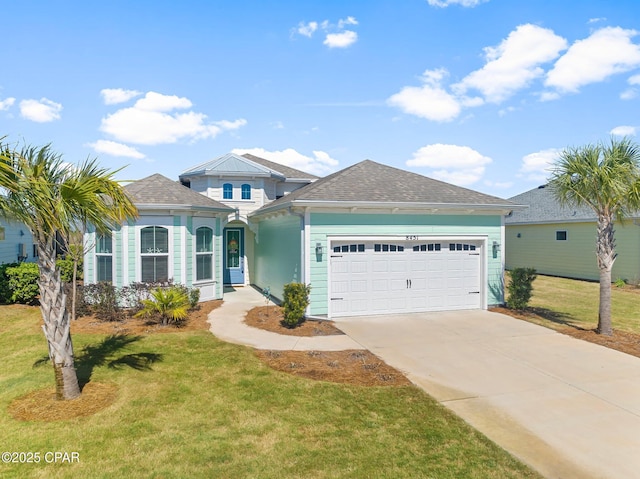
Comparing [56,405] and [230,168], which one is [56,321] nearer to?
[56,405]

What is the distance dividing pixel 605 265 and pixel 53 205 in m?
12.0

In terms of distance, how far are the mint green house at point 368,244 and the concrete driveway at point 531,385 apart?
1.27 meters

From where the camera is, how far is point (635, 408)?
18.7ft

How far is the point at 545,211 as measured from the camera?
23.9 meters

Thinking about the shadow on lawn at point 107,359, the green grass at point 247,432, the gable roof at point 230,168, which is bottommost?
the green grass at point 247,432

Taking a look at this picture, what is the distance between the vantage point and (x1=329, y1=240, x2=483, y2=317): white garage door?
11.6 meters

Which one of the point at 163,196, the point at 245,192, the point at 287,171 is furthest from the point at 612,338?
the point at 287,171

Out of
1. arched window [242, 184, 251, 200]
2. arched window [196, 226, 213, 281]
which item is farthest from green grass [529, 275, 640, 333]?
arched window [242, 184, 251, 200]

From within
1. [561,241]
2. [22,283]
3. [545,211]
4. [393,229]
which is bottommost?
[22,283]

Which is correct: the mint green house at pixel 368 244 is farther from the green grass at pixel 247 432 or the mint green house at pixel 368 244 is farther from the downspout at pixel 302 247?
the green grass at pixel 247 432

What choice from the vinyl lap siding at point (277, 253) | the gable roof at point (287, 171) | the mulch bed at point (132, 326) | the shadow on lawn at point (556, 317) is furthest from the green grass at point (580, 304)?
the gable roof at point (287, 171)

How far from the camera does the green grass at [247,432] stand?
13.7 feet

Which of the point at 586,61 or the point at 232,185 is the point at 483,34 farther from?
the point at 232,185

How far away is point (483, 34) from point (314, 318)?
11125 millimetres
